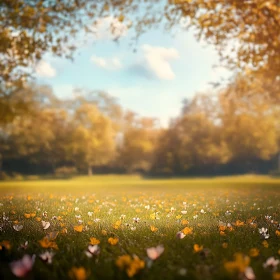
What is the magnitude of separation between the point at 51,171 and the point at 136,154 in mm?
18522

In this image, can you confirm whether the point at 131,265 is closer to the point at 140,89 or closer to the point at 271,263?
the point at 271,263

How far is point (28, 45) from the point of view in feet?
45.6

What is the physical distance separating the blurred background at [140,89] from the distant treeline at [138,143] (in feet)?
0.67

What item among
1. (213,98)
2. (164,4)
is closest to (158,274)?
(164,4)

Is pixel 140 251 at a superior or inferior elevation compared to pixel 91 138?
inferior

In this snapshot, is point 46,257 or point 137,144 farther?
point 137,144

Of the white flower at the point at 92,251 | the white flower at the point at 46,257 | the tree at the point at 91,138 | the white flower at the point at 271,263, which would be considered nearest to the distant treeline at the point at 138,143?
the tree at the point at 91,138

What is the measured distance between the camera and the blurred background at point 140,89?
14.5 meters

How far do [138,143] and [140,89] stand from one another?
10.4 meters

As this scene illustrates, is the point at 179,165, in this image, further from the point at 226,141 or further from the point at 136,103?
the point at 136,103

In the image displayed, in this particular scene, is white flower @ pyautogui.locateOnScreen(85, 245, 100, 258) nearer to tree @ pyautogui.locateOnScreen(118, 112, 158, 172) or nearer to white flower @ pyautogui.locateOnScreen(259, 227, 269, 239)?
white flower @ pyautogui.locateOnScreen(259, 227, 269, 239)

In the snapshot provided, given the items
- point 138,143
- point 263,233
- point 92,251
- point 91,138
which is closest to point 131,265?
point 92,251

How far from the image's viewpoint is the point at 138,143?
57156 millimetres

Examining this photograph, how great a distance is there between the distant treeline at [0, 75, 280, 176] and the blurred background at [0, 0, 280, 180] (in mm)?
203
